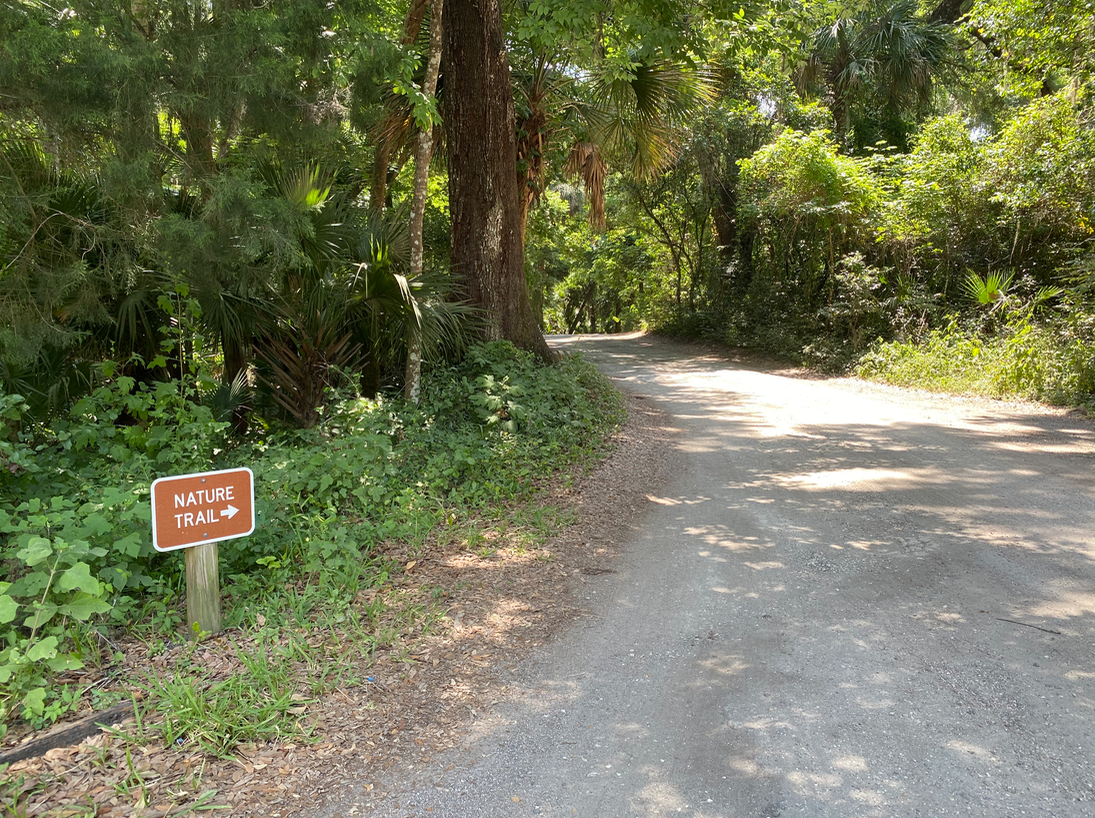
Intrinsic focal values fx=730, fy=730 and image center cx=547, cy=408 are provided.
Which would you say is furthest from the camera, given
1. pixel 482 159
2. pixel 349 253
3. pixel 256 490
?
pixel 482 159

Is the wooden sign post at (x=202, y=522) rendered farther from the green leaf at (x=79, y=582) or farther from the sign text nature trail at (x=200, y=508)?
the green leaf at (x=79, y=582)

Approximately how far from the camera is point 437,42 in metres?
8.11

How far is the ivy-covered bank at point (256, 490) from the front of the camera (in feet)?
11.8

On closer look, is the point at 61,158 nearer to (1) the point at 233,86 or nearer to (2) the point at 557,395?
(1) the point at 233,86

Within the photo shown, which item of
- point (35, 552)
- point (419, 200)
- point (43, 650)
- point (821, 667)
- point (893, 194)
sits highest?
point (893, 194)

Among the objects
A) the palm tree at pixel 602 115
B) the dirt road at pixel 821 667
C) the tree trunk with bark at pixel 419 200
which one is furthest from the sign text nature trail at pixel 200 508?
the palm tree at pixel 602 115

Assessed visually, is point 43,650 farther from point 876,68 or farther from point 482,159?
point 876,68

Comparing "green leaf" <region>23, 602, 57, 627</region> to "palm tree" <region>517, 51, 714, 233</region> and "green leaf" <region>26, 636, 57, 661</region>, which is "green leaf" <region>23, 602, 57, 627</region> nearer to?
"green leaf" <region>26, 636, 57, 661</region>

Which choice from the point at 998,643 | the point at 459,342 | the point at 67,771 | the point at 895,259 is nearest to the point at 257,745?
the point at 67,771

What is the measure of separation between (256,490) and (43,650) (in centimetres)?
229

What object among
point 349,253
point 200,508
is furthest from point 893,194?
point 200,508

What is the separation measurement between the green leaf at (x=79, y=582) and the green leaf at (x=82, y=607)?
7cm

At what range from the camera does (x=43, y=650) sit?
320 centimetres

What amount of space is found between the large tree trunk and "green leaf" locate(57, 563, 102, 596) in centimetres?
647
